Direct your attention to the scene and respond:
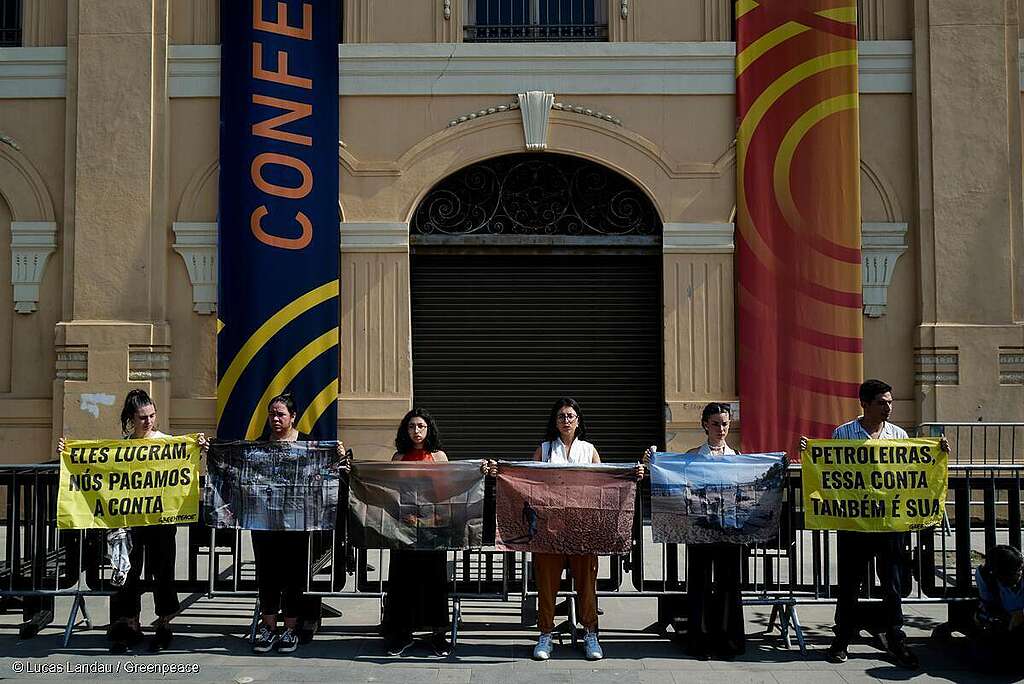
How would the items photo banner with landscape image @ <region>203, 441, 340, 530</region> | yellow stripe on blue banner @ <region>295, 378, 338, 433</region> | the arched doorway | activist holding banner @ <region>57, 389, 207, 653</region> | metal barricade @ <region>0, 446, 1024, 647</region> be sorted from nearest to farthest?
activist holding banner @ <region>57, 389, 207, 653</region> → photo banner with landscape image @ <region>203, 441, 340, 530</region> → metal barricade @ <region>0, 446, 1024, 647</region> → yellow stripe on blue banner @ <region>295, 378, 338, 433</region> → the arched doorway

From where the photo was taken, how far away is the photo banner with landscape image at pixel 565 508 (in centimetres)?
698

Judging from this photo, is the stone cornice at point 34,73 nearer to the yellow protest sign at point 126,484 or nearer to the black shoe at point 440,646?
the yellow protest sign at point 126,484

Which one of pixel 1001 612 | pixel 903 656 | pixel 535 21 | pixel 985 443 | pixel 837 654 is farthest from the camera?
pixel 535 21

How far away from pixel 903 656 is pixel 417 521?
135 inches

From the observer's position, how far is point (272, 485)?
7.22 metres

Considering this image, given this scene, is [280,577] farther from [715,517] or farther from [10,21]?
[10,21]

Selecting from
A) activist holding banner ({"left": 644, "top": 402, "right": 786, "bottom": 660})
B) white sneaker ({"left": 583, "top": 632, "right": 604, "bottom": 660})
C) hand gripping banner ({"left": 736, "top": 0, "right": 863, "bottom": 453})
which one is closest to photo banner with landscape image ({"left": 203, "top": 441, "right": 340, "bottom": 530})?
white sneaker ({"left": 583, "top": 632, "right": 604, "bottom": 660})

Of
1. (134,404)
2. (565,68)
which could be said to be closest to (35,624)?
(134,404)

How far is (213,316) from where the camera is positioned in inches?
488

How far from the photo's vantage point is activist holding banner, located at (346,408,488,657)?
7.01 metres

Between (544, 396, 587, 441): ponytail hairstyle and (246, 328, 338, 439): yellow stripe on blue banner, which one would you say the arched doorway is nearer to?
(246, 328, 338, 439): yellow stripe on blue banner

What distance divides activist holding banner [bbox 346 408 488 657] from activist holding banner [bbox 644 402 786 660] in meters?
1.35

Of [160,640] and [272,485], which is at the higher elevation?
[272,485]

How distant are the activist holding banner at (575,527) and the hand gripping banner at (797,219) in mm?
5329
